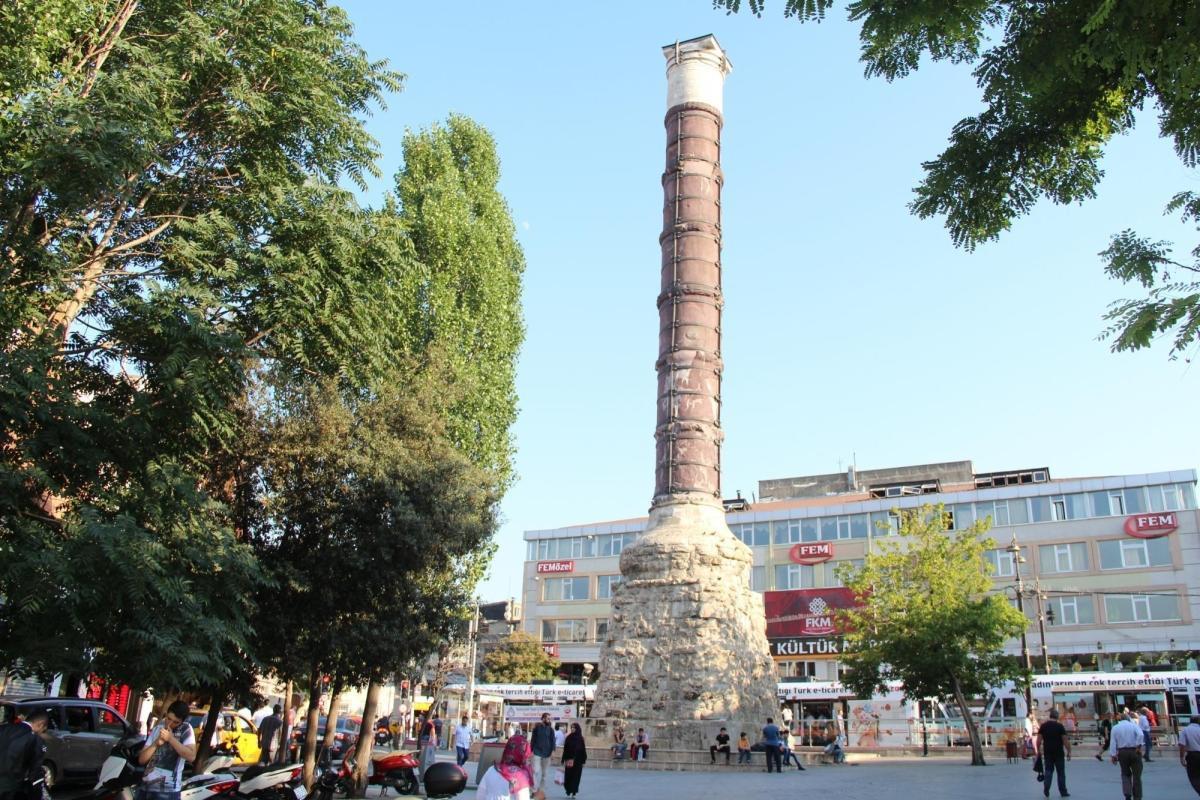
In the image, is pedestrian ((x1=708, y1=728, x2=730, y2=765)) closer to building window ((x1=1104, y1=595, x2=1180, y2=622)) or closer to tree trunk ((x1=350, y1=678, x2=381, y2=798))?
tree trunk ((x1=350, y1=678, x2=381, y2=798))

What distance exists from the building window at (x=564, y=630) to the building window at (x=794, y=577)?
11916 millimetres

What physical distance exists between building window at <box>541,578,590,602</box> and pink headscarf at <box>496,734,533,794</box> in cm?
4898

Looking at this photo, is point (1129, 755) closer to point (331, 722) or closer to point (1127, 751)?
point (1127, 751)

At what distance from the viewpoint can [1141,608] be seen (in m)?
40.1

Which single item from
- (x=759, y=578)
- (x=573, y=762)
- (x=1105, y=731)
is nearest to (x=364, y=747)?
(x=573, y=762)

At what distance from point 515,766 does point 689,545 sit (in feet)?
51.2

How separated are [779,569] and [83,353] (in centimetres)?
4230

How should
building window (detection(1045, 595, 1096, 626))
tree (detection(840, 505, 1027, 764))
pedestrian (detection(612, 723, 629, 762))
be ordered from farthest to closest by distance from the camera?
building window (detection(1045, 595, 1096, 626))
tree (detection(840, 505, 1027, 764))
pedestrian (detection(612, 723, 629, 762))

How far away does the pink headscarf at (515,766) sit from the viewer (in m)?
5.53

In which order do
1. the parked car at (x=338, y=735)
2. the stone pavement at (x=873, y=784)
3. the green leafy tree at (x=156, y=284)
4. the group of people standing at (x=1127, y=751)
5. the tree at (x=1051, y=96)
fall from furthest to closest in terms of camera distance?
the parked car at (x=338, y=735), the stone pavement at (x=873, y=784), the group of people standing at (x=1127, y=751), the green leafy tree at (x=156, y=284), the tree at (x=1051, y=96)

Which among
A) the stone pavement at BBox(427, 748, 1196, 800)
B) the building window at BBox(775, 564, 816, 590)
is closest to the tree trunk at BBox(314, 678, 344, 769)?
the stone pavement at BBox(427, 748, 1196, 800)

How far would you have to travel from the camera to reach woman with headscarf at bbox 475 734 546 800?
5.40 meters

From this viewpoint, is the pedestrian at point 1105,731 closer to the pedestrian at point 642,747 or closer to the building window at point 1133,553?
the pedestrian at point 642,747

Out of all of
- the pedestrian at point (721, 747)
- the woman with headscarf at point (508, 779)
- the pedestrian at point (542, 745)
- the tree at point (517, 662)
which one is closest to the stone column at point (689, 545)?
the pedestrian at point (721, 747)
